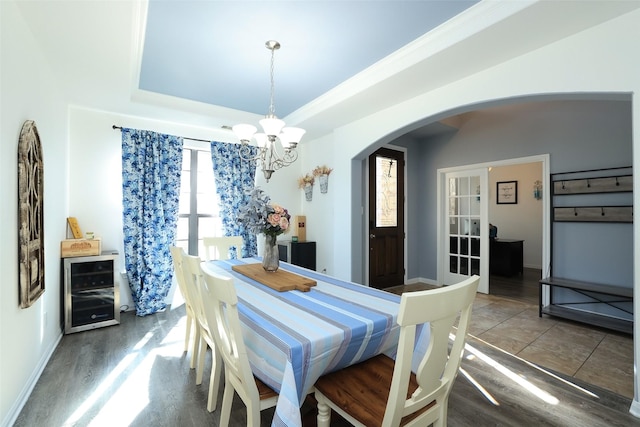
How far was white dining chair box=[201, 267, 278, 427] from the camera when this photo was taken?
1.25 m

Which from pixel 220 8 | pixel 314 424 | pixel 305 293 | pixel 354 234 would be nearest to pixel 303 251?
pixel 354 234

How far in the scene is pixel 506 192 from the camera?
7195 millimetres

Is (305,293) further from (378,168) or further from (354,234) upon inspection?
(378,168)

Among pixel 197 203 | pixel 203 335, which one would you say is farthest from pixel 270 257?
pixel 197 203

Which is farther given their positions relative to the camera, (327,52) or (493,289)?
(493,289)

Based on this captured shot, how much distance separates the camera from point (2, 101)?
1.64 meters

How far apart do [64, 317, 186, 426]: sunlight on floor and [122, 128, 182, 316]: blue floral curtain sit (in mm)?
967

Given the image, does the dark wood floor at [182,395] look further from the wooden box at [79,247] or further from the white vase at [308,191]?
the white vase at [308,191]

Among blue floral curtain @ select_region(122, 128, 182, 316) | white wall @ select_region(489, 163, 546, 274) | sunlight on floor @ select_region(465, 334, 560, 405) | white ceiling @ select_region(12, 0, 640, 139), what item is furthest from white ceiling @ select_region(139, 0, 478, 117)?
white wall @ select_region(489, 163, 546, 274)

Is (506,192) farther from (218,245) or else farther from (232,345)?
(232,345)

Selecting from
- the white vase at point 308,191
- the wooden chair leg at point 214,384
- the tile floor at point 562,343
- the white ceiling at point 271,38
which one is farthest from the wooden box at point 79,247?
the tile floor at point 562,343

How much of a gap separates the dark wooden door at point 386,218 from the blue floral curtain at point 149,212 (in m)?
2.96

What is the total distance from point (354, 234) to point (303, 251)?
100 cm

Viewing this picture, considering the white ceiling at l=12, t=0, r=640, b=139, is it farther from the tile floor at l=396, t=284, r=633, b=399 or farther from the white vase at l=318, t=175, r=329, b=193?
the tile floor at l=396, t=284, r=633, b=399
